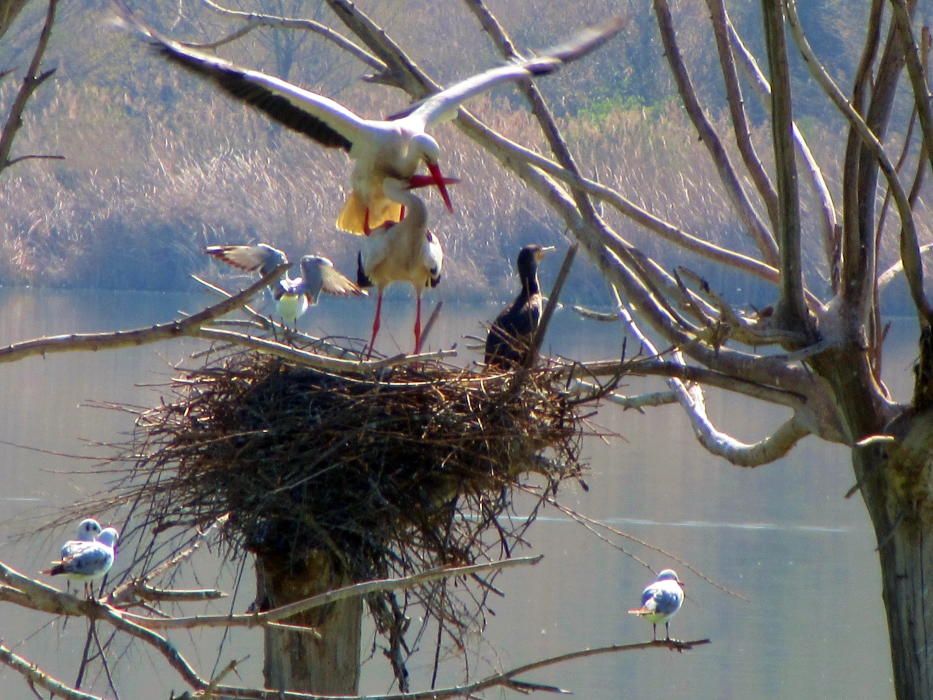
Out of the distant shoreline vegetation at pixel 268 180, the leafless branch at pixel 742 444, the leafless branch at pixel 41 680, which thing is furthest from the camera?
the distant shoreline vegetation at pixel 268 180

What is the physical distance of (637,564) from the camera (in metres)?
14.4

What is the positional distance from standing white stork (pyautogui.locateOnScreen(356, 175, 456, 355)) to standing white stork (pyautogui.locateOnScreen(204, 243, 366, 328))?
0.56 metres

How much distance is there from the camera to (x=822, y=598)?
13234mm

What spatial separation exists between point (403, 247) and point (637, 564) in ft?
27.7

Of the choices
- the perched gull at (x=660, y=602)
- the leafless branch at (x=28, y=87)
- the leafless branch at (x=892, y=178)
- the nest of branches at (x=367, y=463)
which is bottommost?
the leafless branch at (x=28, y=87)

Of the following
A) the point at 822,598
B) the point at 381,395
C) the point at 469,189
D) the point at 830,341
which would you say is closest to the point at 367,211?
the point at 381,395

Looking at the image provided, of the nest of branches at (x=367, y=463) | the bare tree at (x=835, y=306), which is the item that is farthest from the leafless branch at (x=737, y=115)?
the nest of branches at (x=367, y=463)

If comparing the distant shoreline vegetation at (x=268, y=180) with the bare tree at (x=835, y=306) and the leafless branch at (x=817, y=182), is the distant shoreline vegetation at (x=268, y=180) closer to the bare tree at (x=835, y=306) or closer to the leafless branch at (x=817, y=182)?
the leafless branch at (x=817, y=182)

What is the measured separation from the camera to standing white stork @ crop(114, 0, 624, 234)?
5.91 meters

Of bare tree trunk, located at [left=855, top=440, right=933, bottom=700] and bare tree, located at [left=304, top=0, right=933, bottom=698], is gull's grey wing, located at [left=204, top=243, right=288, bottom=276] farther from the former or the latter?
bare tree trunk, located at [left=855, top=440, right=933, bottom=700]

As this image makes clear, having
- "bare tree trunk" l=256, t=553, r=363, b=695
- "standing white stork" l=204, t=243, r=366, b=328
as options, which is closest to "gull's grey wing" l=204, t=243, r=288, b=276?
"standing white stork" l=204, t=243, r=366, b=328

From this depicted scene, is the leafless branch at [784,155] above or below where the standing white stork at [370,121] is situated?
below

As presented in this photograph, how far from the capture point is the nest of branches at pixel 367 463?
4781 millimetres

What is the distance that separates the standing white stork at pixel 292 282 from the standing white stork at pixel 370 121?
2.17 feet
